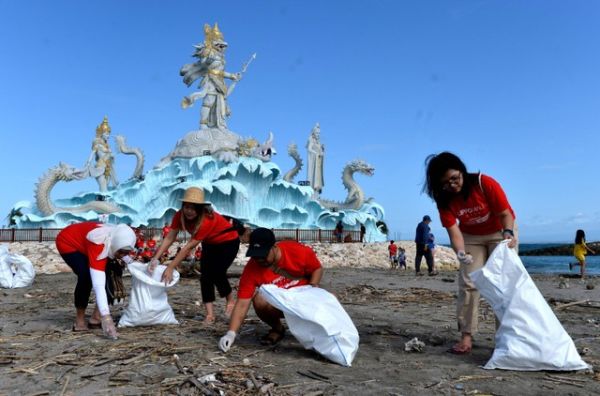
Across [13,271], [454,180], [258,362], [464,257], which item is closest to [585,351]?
[464,257]

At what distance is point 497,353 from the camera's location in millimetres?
3279

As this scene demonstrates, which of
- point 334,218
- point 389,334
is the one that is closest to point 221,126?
point 334,218

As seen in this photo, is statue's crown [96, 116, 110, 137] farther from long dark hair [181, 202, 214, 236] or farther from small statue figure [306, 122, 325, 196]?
long dark hair [181, 202, 214, 236]

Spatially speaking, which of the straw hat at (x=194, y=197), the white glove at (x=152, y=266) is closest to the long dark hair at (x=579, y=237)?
the straw hat at (x=194, y=197)

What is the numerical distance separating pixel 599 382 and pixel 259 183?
85.4 feet

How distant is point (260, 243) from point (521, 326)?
1822mm

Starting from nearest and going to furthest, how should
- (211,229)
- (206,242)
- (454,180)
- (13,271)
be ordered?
(454,180) → (211,229) → (206,242) → (13,271)

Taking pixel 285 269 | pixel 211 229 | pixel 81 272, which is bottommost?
pixel 81 272

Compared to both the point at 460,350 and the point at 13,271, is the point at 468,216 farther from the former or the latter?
the point at 13,271

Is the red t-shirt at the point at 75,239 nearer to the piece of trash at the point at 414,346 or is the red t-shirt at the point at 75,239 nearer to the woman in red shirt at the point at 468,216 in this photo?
the piece of trash at the point at 414,346

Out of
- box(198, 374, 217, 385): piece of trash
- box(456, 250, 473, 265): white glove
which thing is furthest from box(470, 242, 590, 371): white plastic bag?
box(198, 374, 217, 385): piece of trash

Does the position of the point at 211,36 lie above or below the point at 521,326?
above

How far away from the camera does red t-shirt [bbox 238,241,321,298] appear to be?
3805 mm

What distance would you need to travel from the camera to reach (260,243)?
3611mm
